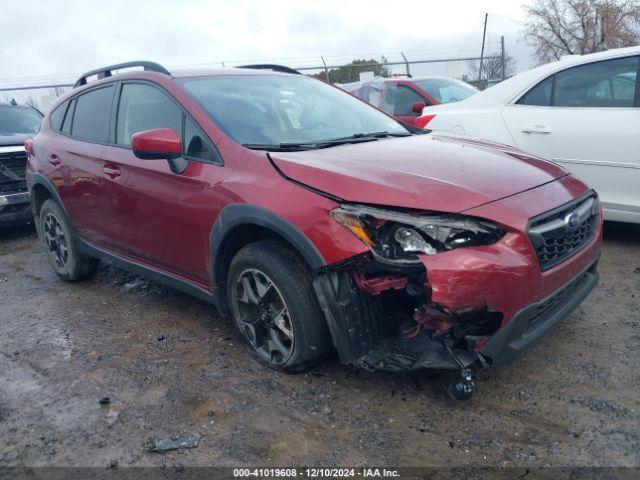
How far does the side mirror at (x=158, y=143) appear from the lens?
3.22 metres

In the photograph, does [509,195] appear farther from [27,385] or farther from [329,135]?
[27,385]

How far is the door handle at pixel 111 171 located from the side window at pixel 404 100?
5.81 meters

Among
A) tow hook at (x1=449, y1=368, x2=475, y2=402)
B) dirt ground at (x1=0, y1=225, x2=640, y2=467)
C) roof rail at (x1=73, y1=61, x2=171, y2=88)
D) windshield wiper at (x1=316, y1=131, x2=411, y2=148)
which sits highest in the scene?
roof rail at (x1=73, y1=61, x2=171, y2=88)

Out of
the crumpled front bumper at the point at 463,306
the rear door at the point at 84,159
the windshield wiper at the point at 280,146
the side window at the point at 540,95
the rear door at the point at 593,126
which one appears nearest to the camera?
the crumpled front bumper at the point at 463,306

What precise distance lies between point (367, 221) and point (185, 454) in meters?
1.33

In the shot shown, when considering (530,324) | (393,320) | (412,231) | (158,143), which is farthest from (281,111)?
(530,324)

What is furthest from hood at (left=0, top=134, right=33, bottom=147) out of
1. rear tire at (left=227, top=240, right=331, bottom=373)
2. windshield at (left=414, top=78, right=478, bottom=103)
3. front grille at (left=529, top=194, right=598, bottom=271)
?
front grille at (left=529, top=194, right=598, bottom=271)

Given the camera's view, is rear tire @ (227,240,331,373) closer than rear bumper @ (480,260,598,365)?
No

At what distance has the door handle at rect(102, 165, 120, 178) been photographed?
3.90 meters

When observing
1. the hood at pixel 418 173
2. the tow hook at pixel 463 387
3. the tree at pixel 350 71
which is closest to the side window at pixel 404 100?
the hood at pixel 418 173

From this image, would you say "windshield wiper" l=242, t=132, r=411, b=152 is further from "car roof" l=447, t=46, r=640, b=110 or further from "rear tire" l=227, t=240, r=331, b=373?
"car roof" l=447, t=46, r=640, b=110

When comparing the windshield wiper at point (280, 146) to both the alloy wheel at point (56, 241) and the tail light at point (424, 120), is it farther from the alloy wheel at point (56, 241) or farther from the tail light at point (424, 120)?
the tail light at point (424, 120)

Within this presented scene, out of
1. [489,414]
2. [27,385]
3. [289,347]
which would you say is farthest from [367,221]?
[27,385]

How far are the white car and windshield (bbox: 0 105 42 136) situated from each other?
20.1 feet
